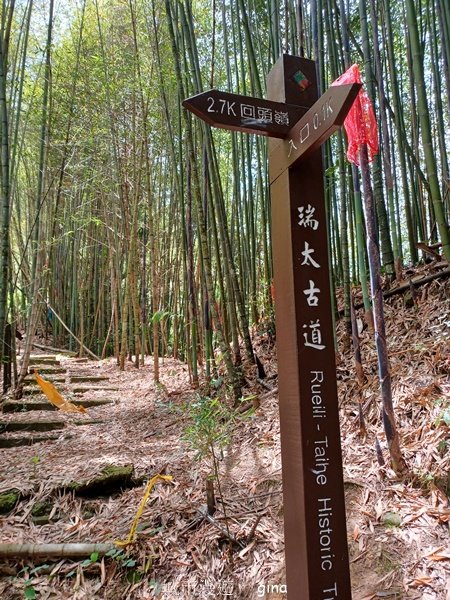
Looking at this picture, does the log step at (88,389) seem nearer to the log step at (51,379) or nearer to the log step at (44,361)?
the log step at (51,379)

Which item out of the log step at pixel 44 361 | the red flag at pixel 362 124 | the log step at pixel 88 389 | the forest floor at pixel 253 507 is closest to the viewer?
the forest floor at pixel 253 507

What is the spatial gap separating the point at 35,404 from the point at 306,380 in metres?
3.50

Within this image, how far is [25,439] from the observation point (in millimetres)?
3029

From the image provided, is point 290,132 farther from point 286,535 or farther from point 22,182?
point 22,182

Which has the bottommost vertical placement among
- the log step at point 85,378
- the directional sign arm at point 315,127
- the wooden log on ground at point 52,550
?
the wooden log on ground at point 52,550

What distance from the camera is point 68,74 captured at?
5.50 meters

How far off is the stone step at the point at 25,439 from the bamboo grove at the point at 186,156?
877mm

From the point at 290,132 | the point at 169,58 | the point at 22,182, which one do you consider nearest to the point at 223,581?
the point at 290,132

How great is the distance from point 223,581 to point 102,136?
6.05 metres

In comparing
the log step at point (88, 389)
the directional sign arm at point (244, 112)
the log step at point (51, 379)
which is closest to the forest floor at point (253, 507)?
the directional sign arm at point (244, 112)

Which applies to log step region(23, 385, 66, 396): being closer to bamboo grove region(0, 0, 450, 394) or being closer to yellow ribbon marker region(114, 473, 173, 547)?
bamboo grove region(0, 0, 450, 394)

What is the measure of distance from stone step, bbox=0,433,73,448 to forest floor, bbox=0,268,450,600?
0.21 metres

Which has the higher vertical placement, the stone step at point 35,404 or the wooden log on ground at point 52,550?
the stone step at point 35,404

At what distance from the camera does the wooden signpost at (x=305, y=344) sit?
1.08 m
